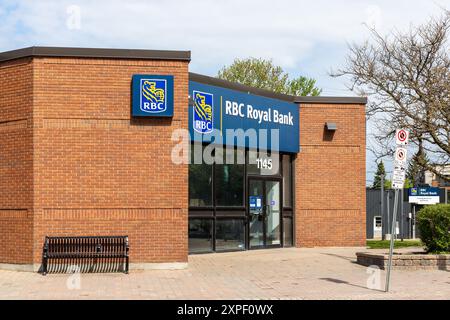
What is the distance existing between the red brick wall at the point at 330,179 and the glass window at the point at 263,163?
3.04 ft

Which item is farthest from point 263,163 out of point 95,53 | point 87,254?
point 87,254

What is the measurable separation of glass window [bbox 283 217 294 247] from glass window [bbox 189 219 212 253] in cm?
373

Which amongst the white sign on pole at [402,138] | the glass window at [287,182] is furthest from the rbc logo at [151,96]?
the glass window at [287,182]

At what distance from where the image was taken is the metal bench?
608 inches

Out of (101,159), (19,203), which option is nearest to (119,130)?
(101,159)

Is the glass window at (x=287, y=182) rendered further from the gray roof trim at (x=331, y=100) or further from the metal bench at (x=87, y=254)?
the metal bench at (x=87, y=254)

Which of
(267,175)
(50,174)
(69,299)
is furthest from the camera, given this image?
(267,175)

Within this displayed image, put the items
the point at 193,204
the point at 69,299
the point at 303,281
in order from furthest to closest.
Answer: the point at 193,204, the point at 303,281, the point at 69,299

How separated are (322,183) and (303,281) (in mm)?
9022

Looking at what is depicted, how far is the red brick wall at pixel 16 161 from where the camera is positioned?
1579 cm

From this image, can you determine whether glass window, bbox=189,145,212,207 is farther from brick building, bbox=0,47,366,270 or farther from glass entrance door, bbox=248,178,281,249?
brick building, bbox=0,47,366,270

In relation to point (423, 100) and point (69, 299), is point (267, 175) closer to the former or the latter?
point (423, 100)

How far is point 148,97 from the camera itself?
16.0 metres

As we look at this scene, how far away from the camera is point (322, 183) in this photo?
2312cm
